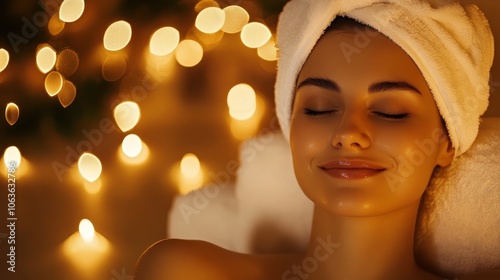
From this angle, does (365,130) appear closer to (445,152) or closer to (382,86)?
(382,86)

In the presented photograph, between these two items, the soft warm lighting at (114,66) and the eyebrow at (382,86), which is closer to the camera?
the eyebrow at (382,86)

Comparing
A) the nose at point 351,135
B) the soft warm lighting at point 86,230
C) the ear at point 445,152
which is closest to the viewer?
the nose at point 351,135

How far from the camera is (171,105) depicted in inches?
68.3

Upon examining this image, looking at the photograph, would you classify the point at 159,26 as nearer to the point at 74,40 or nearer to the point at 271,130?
the point at 74,40

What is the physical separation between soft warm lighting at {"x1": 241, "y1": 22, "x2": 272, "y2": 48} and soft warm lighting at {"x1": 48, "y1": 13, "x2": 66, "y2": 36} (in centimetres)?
46

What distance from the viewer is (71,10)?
1.69 meters

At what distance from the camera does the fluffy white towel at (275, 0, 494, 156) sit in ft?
3.94

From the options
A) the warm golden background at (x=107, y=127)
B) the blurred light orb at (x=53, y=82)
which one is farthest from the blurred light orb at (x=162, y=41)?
the blurred light orb at (x=53, y=82)

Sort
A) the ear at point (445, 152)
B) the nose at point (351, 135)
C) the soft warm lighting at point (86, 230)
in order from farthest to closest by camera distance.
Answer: the soft warm lighting at point (86, 230) < the ear at point (445, 152) < the nose at point (351, 135)

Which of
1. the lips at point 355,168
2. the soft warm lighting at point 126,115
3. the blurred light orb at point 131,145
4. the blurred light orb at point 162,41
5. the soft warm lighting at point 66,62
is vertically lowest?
the lips at point 355,168

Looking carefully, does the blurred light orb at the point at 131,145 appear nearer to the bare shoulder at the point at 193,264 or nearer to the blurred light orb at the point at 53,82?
the blurred light orb at the point at 53,82

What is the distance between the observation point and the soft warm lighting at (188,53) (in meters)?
1.76

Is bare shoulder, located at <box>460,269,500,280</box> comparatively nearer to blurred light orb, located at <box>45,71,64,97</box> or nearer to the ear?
the ear

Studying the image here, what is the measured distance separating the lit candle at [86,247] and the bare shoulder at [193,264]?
47 centimetres
